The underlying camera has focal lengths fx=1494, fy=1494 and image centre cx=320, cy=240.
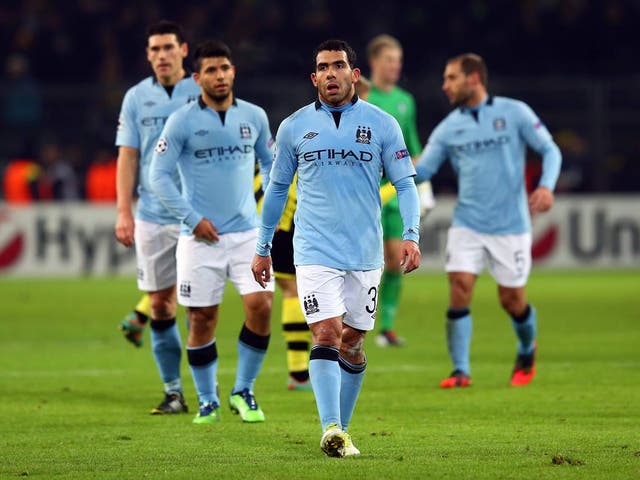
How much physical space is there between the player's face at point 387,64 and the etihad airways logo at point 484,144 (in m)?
3.11

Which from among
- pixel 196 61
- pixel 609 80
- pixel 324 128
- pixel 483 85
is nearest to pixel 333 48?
pixel 324 128

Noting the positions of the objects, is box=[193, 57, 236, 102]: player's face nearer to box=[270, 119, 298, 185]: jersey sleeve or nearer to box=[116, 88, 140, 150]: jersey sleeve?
box=[116, 88, 140, 150]: jersey sleeve

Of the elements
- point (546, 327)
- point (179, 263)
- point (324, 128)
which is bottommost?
point (546, 327)

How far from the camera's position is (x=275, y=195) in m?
7.86

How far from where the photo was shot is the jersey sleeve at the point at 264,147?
30.7ft

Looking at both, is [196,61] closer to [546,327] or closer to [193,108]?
[193,108]

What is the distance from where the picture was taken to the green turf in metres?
7.20

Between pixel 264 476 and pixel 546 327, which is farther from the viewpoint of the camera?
pixel 546 327

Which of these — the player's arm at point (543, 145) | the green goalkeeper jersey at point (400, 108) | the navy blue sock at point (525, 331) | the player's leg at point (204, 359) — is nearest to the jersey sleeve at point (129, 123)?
the player's leg at point (204, 359)

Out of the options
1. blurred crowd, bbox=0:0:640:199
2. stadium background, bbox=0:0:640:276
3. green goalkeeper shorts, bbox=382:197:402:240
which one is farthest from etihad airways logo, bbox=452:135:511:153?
blurred crowd, bbox=0:0:640:199

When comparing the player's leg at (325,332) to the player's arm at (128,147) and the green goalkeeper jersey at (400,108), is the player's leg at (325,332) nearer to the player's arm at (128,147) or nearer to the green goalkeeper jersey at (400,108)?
the player's arm at (128,147)

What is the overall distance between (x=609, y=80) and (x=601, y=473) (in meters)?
20.2

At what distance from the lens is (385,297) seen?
1423 cm

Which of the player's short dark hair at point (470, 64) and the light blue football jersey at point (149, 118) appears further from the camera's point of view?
the player's short dark hair at point (470, 64)
